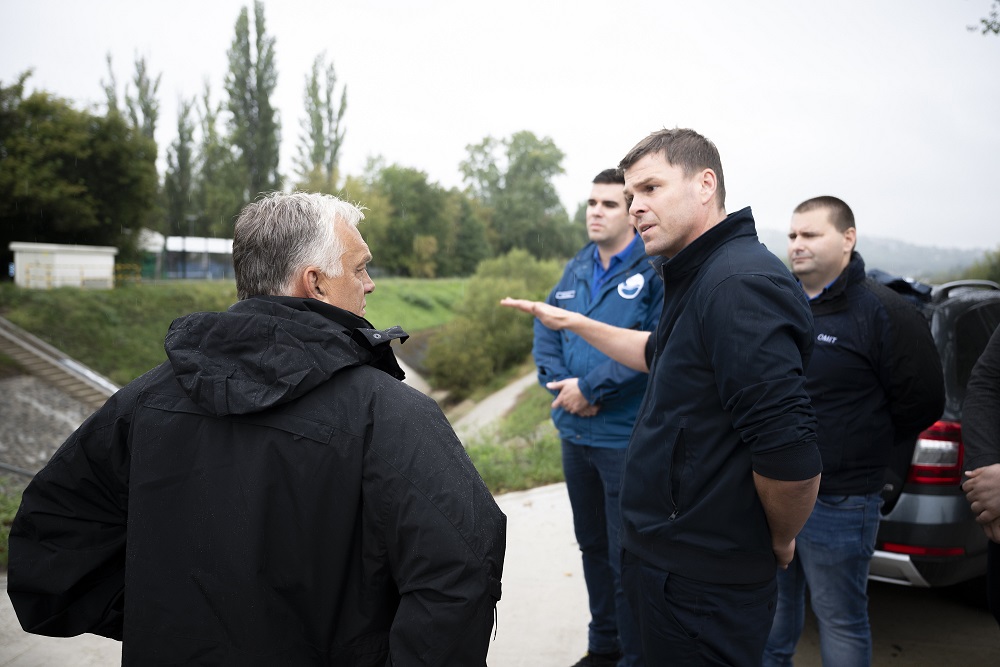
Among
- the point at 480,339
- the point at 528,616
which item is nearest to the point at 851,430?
the point at 528,616

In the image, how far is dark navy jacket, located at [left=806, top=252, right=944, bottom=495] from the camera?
8.18ft

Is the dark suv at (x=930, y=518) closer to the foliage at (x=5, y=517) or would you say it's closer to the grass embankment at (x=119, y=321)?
the foliage at (x=5, y=517)

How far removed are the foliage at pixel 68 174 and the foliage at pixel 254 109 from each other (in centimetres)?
956

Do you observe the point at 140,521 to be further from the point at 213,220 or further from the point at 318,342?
the point at 213,220

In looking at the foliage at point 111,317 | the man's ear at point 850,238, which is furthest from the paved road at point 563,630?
the foliage at point 111,317

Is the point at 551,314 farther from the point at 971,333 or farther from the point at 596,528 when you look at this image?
the point at 971,333

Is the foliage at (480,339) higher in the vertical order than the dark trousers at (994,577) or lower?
lower

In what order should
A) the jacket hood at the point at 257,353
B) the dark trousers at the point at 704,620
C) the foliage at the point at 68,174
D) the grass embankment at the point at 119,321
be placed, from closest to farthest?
the jacket hood at the point at 257,353 < the dark trousers at the point at 704,620 < the grass embankment at the point at 119,321 < the foliage at the point at 68,174

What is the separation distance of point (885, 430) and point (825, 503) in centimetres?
37

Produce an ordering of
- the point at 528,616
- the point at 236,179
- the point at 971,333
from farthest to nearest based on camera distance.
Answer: the point at 236,179 < the point at 528,616 < the point at 971,333

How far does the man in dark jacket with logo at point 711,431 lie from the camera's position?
166 cm

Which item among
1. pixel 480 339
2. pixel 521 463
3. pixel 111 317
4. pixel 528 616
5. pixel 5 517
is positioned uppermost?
pixel 528 616

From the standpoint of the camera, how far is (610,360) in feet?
9.70

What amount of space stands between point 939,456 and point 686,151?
82.1 inches
